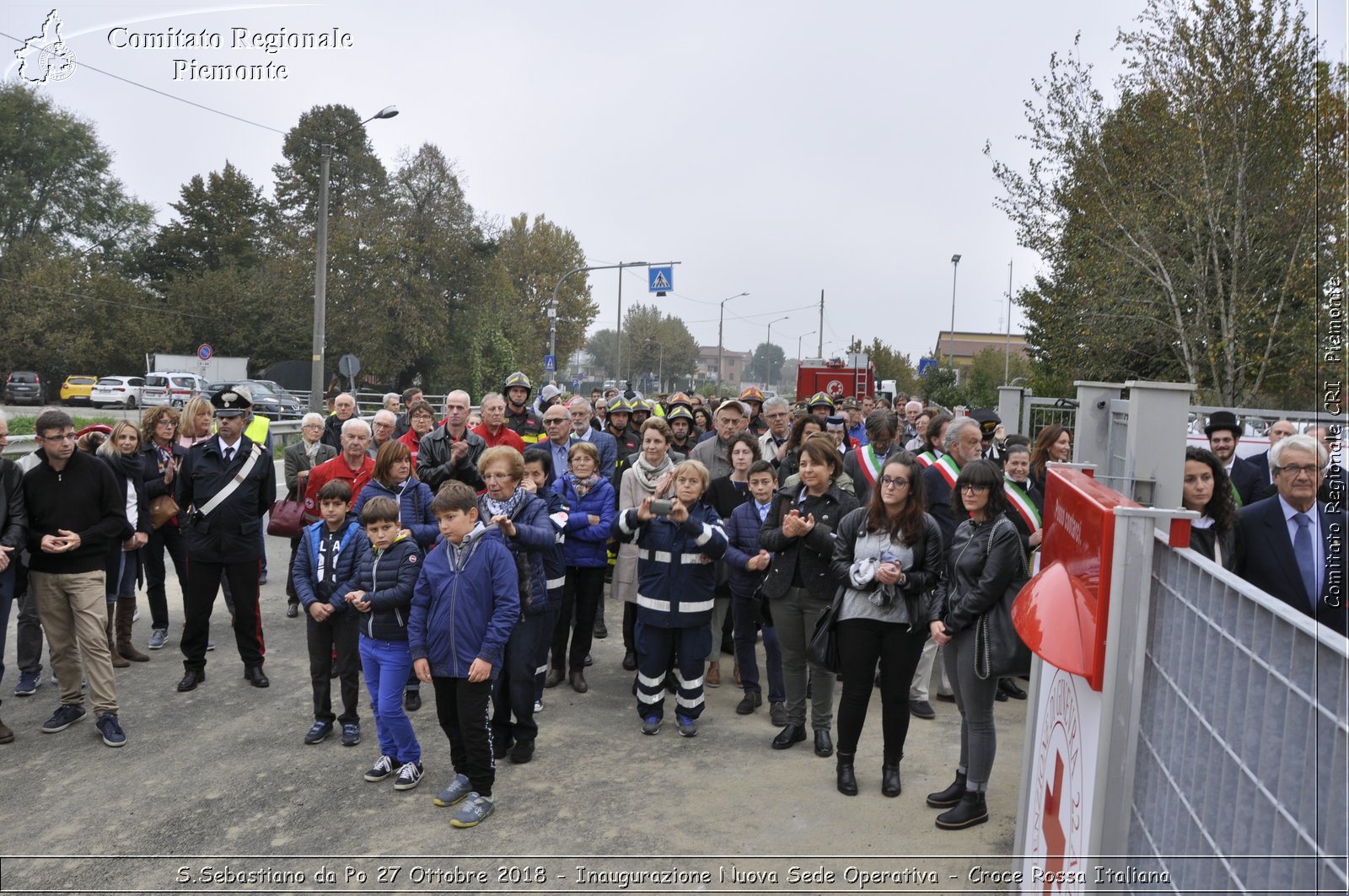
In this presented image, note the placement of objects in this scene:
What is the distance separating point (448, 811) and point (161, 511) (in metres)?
4.02

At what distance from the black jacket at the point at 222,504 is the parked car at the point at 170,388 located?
31426mm

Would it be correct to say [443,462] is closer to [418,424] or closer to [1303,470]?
[418,424]

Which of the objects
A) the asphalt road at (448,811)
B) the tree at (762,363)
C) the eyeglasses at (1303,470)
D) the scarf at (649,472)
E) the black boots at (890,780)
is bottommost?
the asphalt road at (448,811)

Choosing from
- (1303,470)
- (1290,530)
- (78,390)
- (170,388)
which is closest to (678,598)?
(1290,530)

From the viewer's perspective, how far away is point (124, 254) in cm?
5650

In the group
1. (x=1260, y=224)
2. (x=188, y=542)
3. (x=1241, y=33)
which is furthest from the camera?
(x=1260, y=224)

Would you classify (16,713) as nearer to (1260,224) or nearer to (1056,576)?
(1056,576)

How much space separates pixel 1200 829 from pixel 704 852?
9.66ft

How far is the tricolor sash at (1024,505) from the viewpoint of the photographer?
20.8 ft

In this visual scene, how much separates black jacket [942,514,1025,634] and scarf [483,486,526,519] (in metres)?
2.44

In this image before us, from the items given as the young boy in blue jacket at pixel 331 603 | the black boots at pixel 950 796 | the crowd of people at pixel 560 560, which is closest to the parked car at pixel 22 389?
the crowd of people at pixel 560 560

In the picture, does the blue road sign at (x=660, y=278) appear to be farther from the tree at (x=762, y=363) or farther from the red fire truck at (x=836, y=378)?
the tree at (x=762, y=363)

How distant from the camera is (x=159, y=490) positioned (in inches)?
286

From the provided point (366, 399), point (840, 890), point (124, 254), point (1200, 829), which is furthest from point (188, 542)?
point (124, 254)
